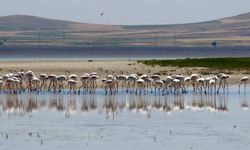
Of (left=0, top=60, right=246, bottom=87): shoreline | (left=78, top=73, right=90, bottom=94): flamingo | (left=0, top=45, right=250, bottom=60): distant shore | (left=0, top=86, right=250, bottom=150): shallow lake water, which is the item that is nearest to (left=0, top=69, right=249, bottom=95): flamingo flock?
(left=78, top=73, right=90, bottom=94): flamingo

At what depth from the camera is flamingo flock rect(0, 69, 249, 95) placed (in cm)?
3488

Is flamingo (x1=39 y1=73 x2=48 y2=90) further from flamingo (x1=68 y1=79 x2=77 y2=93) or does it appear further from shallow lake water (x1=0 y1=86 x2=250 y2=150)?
shallow lake water (x1=0 y1=86 x2=250 y2=150)

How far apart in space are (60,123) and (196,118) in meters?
4.01

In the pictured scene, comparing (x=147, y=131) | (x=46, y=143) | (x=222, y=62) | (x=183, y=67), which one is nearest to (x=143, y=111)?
(x=147, y=131)

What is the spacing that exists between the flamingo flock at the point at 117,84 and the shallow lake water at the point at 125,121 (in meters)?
0.80

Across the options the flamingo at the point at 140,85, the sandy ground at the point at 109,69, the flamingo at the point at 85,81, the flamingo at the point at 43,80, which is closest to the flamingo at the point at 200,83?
the flamingo at the point at 140,85

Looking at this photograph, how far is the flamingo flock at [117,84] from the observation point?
34.9 metres

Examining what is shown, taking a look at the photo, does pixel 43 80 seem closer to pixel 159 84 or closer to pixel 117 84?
pixel 117 84

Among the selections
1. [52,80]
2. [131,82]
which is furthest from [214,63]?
[52,80]

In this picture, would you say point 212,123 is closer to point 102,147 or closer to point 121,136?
point 121,136

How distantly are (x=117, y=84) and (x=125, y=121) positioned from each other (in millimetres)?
10592

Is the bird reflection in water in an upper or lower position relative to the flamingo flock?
lower

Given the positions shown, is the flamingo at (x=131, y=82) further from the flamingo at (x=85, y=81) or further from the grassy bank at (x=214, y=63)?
the grassy bank at (x=214, y=63)

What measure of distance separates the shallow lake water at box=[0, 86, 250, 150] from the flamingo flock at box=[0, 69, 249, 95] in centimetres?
80
